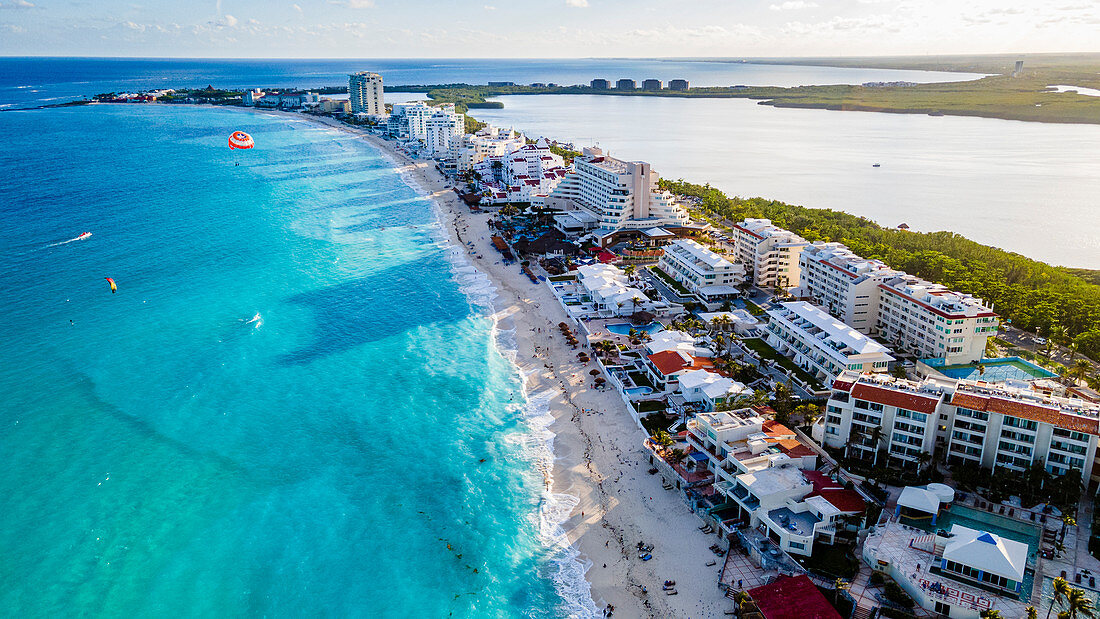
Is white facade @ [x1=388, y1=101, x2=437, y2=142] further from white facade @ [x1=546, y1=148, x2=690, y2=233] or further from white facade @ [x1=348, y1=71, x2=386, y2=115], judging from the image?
white facade @ [x1=546, y1=148, x2=690, y2=233]

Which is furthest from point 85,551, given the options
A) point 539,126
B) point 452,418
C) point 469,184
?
point 539,126

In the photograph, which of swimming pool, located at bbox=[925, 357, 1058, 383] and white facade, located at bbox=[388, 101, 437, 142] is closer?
swimming pool, located at bbox=[925, 357, 1058, 383]

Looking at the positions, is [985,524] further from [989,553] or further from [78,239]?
[78,239]

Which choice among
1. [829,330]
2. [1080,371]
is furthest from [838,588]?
[1080,371]

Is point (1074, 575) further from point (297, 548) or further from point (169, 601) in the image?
point (169, 601)

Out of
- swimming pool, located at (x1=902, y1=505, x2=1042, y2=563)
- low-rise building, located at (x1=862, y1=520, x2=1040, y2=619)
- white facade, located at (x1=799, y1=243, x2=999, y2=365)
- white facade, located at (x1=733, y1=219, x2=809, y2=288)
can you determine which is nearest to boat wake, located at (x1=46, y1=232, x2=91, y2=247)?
white facade, located at (x1=733, y1=219, x2=809, y2=288)

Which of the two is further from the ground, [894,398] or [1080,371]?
[894,398]
